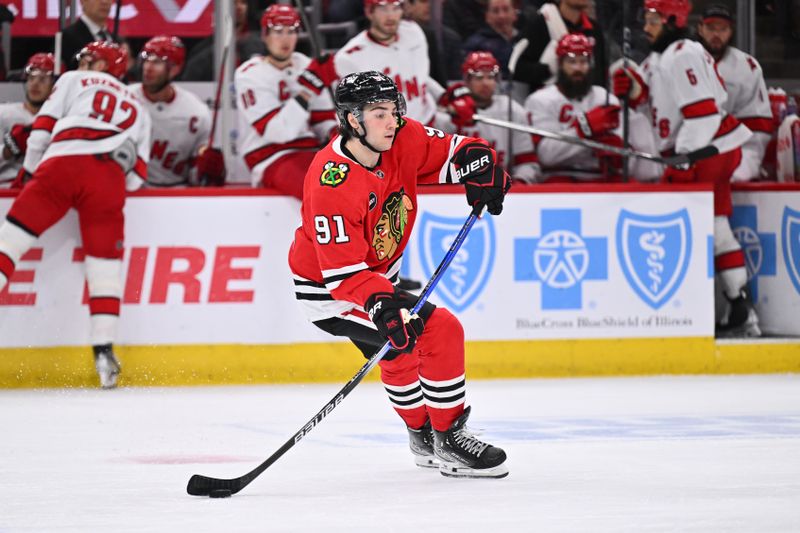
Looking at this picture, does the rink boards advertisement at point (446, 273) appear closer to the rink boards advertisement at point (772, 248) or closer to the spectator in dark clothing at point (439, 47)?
the rink boards advertisement at point (772, 248)

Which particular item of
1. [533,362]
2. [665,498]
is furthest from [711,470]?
[533,362]

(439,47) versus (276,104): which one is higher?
(439,47)

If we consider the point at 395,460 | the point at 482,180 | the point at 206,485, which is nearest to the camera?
the point at 206,485

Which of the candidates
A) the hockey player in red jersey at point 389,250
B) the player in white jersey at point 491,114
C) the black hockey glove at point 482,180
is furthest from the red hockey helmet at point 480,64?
the black hockey glove at point 482,180

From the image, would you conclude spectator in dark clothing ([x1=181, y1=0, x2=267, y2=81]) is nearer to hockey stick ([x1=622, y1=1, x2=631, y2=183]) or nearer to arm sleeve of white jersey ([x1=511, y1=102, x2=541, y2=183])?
arm sleeve of white jersey ([x1=511, y1=102, x2=541, y2=183])

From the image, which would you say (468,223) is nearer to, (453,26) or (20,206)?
(20,206)

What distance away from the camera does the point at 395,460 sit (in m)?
4.49

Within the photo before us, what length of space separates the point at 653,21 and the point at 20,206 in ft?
10.5

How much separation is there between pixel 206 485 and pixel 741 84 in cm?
462

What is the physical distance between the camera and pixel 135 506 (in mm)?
3654

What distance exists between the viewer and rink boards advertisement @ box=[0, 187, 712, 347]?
6734 mm

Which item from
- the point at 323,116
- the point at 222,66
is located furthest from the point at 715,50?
the point at 222,66

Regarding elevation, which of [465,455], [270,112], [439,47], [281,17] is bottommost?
[465,455]

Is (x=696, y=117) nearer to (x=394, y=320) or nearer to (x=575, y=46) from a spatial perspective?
(x=575, y=46)
